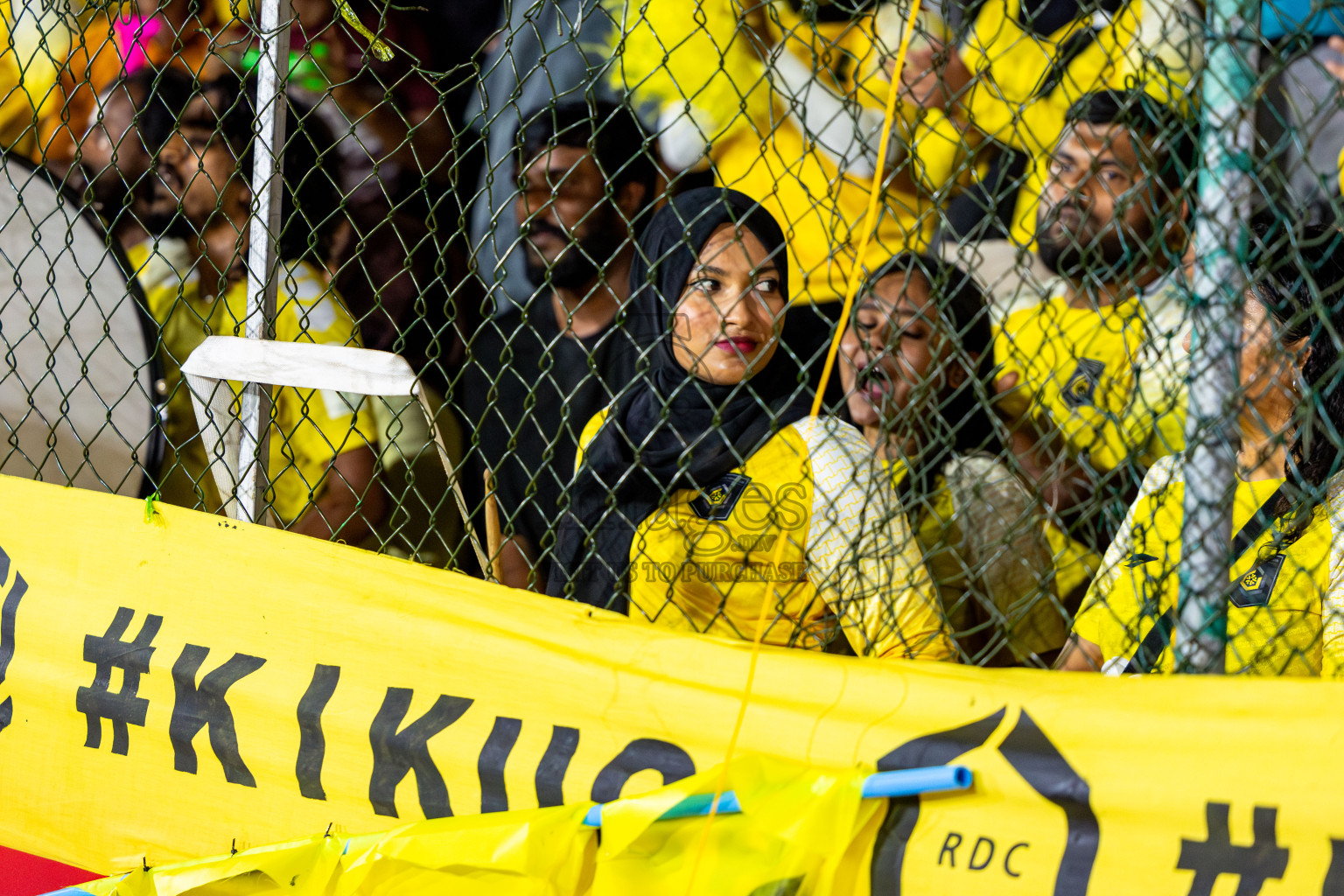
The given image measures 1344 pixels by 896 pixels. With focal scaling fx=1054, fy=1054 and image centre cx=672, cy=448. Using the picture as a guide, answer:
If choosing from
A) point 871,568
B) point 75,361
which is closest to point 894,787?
point 871,568

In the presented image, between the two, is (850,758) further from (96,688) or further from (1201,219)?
(96,688)

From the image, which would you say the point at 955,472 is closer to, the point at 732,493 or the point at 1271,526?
the point at 732,493

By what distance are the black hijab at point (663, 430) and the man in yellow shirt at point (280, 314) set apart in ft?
2.53

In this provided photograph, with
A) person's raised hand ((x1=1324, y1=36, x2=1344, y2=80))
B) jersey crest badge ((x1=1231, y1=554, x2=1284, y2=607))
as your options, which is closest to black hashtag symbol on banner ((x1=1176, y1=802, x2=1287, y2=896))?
jersey crest badge ((x1=1231, y1=554, x2=1284, y2=607))

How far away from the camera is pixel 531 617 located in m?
1.66

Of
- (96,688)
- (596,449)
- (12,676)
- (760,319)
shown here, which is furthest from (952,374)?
(12,676)

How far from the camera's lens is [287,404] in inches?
113

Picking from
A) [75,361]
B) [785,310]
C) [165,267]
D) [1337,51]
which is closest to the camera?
[785,310]

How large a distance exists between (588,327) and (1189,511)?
2.15 meters

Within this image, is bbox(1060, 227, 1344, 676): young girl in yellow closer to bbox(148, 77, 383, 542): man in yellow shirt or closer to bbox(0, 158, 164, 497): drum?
bbox(148, 77, 383, 542): man in yellow shirt

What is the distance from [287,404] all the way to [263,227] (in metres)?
1.02

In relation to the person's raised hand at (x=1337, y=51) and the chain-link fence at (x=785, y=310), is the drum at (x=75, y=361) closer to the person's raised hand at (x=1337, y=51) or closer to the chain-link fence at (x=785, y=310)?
the chain-link fence at (x=785, y=310)

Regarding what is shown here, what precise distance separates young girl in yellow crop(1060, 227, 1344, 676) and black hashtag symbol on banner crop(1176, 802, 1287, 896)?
24 cm

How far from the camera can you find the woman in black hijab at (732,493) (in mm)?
1681
